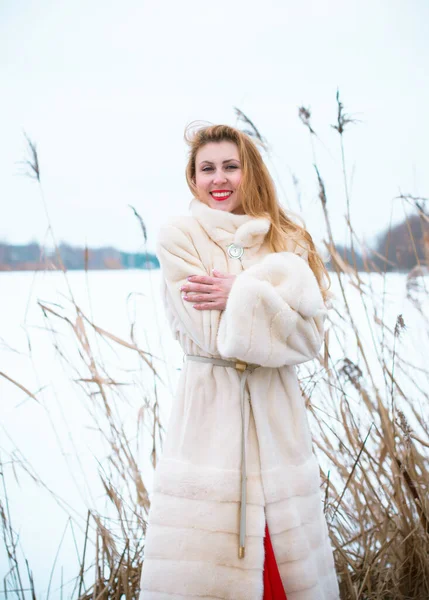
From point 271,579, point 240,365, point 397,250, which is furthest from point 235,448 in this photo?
point 397,250

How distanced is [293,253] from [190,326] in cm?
39

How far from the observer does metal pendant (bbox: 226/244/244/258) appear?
4.57ft

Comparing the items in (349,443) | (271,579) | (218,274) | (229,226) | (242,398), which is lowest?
(271,579)

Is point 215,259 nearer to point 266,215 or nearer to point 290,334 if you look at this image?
point 266,215

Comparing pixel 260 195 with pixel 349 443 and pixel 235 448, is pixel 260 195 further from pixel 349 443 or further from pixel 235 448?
pixel 349 443

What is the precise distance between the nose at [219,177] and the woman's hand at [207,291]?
0.36 meters

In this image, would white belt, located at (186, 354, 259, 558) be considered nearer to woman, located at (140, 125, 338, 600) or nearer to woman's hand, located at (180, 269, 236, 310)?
woman, located at (140, 125, 338, 600)

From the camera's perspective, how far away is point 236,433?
4.04 ft

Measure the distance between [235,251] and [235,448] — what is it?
551 mm

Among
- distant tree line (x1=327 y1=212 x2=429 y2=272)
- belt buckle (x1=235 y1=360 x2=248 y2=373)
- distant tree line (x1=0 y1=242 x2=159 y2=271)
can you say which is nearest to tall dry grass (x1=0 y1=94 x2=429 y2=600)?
distant tree line (x1=327 y1=212 x2=429 y2=272)

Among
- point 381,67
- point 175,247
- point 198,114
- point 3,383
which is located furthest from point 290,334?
point 381,67

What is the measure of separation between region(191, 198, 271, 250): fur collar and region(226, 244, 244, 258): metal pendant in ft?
0.04

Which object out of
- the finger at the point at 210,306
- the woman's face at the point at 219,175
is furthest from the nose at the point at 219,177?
the finger at the point at 210,306

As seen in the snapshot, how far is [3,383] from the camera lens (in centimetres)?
205
